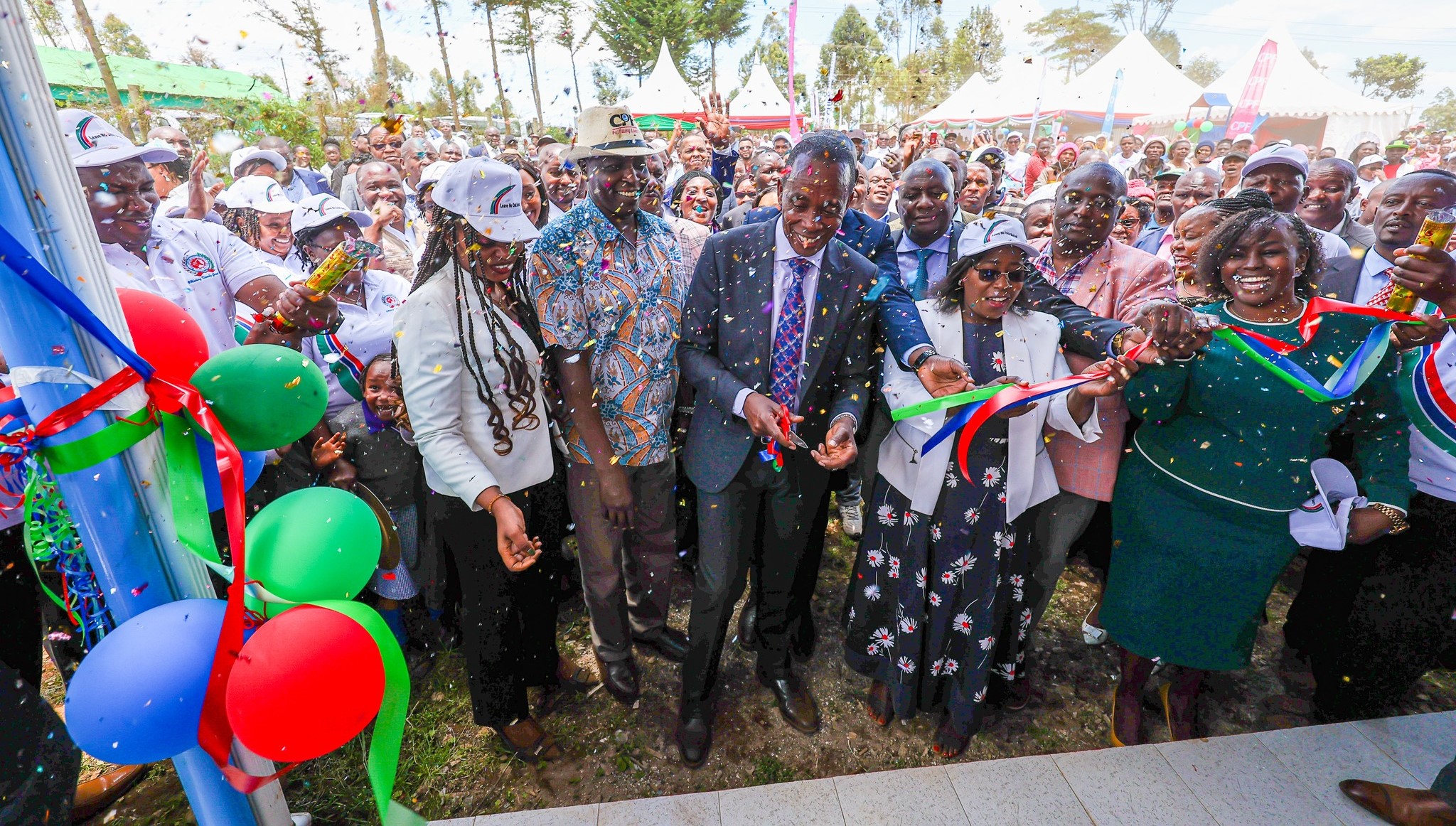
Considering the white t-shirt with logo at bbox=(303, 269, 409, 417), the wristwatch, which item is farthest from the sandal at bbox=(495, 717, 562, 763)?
the wristwatch

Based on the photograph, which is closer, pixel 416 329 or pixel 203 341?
pixel 203 341

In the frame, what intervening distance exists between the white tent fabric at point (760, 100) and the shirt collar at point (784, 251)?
25.8 m

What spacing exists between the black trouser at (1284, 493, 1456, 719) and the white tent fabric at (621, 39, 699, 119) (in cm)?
2209

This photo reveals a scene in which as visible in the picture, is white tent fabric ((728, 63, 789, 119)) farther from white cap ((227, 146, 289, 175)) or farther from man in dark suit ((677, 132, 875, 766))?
man in dark suit ((677, 132, 875, 766))

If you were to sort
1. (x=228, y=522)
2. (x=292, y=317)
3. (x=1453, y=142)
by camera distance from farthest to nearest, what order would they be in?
(x=1453, y=142), (x=292, y=317), (x=228, y=522)

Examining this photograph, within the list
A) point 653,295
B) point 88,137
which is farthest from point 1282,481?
point 88,137

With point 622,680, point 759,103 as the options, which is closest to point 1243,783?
point 622,680

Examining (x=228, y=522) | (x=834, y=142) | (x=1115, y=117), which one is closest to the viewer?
(x=228, y=522)

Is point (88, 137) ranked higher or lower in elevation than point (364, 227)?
higher

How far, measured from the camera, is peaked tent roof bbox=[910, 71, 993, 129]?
24.2 metres

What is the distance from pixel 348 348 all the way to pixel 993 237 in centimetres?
260

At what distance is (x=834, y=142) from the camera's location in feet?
7.41

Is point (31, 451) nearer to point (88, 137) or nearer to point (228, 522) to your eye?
point (228, 522)

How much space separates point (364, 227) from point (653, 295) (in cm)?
258
